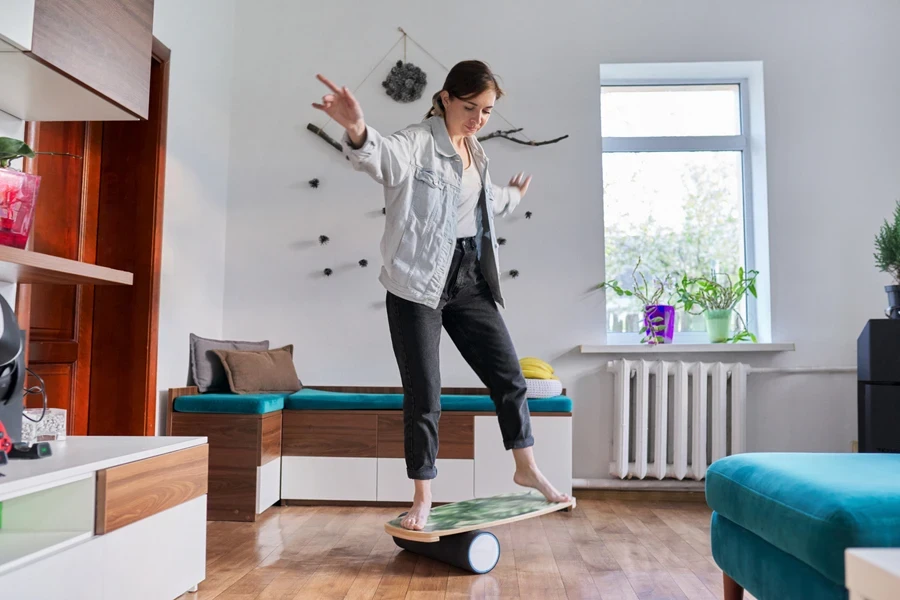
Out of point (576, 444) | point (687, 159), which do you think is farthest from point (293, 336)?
point (687, 159)

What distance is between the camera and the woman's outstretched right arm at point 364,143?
1.82 metres

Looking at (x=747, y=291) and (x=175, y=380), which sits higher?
(x=747, y=291)

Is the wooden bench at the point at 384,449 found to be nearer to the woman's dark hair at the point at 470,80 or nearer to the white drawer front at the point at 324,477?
the white drawer front at the point at 324,477

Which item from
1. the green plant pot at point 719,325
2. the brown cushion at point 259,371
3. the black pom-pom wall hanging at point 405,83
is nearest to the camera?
the brown cushion at point 259,371

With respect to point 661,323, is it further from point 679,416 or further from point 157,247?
point 157,247

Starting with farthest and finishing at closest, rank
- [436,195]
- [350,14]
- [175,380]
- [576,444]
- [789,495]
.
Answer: [350,14]
[576,444]
[175,380]
[436,195]
[789,495]

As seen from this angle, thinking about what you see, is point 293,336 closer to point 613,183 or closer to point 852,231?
point 613,183

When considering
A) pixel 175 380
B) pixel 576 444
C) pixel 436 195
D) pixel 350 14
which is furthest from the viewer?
pixel 350 14

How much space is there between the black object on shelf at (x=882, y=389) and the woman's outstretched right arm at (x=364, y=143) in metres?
2.27

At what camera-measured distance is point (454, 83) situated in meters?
2.19

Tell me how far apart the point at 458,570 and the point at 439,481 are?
109 cm

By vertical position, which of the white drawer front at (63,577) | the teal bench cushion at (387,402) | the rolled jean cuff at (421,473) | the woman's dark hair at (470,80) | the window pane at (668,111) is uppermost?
the window pane at (668,111)

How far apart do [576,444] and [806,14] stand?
2.57 m

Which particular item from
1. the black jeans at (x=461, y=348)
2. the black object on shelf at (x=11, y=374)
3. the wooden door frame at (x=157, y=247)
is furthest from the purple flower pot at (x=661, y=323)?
the black object on shelf at (x=11, y=374)
